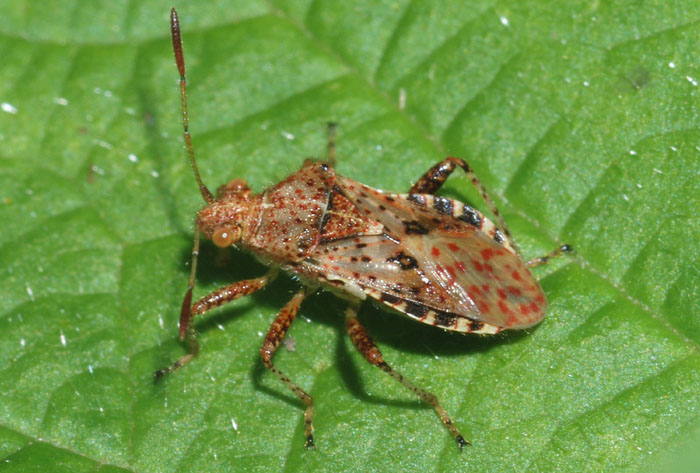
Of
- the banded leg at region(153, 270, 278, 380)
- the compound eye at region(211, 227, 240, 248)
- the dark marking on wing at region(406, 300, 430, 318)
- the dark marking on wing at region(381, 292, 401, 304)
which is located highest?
the dark marking on wing at region(406, 300, 430, 318)

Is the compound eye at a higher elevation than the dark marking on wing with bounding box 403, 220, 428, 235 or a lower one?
lower

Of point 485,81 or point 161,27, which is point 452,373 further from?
point 161,27

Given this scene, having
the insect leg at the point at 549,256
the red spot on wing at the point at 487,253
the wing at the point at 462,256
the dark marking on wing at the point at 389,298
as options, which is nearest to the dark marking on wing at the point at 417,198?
the wing at the point at 462,256

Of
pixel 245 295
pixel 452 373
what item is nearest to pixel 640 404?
pixel 452 373

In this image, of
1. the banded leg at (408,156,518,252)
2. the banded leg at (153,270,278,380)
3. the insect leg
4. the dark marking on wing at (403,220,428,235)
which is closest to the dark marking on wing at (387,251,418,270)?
the dark marking on wing at (403,220,428,235)

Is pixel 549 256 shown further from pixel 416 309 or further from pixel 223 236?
pixel 223 236

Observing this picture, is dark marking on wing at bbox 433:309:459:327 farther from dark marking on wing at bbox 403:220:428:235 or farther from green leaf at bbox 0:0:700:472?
dark marking on wing at bbox 403:220:428:235
